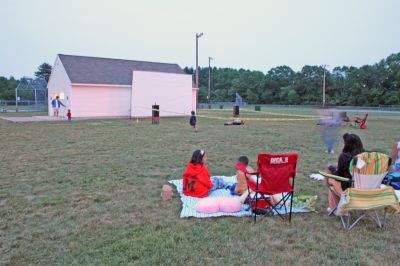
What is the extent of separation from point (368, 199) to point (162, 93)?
22445 mm

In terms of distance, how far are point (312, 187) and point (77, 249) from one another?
4072mm

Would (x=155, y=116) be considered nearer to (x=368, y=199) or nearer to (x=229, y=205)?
(x=229, y=205)

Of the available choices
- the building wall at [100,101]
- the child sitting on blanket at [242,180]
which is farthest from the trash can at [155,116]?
the child sitting on blanket at [242,180]

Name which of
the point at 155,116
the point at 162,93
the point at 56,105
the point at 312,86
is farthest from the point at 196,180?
the point at 312,86

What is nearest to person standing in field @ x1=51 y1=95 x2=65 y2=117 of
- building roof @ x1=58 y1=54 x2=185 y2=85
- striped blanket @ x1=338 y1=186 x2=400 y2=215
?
building roof @ x1=58 y1=54 x2=185 y2=85

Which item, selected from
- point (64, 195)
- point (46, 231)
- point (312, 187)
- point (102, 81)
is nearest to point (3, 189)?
point (64, 195)

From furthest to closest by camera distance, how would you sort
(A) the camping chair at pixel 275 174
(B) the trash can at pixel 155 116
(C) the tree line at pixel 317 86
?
(C) the tree line at pixel 317 86 → (B) the trash can at pixel 155 116 → (A) the camping chair at pixel 275 174

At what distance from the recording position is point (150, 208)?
4.55 meters

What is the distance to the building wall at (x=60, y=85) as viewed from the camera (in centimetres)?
2388

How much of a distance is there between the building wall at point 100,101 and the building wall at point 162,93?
7.32 feet

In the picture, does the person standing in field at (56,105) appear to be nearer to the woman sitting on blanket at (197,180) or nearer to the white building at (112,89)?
the white building at (112,89)

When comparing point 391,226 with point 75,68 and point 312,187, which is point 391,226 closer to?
point 312,187

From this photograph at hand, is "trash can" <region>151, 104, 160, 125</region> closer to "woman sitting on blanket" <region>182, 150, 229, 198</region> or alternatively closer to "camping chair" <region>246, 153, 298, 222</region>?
"woman sitting on blanket" <region>182, 150, 229, 198</region>

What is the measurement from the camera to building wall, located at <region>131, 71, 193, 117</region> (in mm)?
23945
